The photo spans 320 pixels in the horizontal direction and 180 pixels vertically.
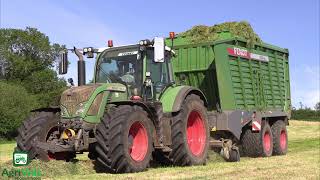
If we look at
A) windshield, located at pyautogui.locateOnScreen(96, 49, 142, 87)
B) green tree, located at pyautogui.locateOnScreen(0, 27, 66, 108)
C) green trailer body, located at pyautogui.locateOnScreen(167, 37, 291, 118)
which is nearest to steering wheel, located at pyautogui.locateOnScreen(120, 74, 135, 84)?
windshield, located at pyautogui.locateOnScreen(96, 49, 142, 87)

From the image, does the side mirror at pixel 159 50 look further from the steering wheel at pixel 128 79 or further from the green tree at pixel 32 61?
the green tree at pixel 32 61

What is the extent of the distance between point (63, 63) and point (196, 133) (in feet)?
9.98

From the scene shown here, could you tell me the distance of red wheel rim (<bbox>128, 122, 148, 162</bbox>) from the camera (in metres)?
8.49

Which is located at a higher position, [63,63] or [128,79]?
[63,63]

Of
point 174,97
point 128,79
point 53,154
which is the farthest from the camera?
point 174,97

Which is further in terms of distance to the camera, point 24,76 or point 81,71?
point 24,76

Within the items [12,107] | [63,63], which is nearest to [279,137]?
[63,63]

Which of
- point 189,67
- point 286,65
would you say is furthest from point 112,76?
point 286,65

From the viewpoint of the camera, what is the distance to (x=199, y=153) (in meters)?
10.2

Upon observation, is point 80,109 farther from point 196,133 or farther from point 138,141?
point 196,133

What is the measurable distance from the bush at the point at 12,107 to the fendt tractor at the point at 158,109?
32.6 meters

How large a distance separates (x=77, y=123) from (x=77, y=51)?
2.13 meters

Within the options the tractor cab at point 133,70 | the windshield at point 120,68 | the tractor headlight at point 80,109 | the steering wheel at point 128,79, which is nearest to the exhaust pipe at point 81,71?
the tractor cab at point 133,70

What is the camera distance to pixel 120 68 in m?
9.64
